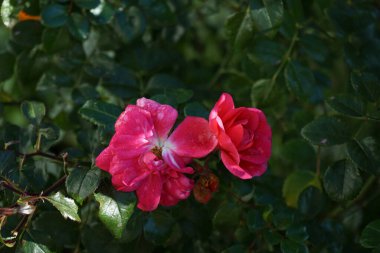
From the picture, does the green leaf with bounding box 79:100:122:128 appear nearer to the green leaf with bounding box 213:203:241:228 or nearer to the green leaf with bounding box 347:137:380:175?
the green leaf with bounding box 213:203:241:228

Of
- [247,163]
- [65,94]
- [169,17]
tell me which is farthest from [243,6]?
[247,163]

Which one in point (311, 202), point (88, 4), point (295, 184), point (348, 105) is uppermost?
point (88, 4)

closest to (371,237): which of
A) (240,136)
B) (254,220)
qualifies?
(254,220)

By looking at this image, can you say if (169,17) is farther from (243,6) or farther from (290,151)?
(290,151)

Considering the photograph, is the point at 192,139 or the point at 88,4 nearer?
the point at 192,139

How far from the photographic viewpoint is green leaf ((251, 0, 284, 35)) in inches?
56.2

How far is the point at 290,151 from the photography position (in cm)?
180

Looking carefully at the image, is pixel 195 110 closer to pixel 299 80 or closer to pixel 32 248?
pixel 299 80

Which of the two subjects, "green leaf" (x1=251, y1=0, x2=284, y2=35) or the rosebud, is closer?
the rosebud

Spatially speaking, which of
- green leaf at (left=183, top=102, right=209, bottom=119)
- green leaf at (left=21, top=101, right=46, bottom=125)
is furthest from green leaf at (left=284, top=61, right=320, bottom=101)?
green leaf at (left=21, top=101, right=46, bottom=125)

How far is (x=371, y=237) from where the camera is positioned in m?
1.26

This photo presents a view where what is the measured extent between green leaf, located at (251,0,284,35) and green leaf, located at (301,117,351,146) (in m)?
0.25

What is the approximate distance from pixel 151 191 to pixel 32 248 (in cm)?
26

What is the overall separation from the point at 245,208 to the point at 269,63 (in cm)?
38
